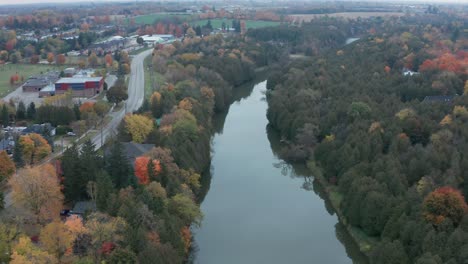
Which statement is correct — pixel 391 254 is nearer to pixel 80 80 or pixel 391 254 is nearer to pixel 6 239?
pixel 6 239

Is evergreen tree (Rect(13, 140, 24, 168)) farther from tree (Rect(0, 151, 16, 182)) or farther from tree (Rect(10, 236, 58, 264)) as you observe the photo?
tree (Rect(10, 236, 58, 264))

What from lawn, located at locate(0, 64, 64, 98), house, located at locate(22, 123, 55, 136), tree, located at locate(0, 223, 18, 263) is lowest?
lawn, located at locate(0, 64, 64, 98)

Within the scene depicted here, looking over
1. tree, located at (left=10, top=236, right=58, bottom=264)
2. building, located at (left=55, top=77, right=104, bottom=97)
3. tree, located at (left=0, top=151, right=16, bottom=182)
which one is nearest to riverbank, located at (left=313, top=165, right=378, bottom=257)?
tree, located at (left=10, top=236, right=58, bottom=264)

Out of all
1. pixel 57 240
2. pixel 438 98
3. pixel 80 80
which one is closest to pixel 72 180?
pixel 57 240

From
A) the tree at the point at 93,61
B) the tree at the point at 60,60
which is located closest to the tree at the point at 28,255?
the tree at the point at 93,61

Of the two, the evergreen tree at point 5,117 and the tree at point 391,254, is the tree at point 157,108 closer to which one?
the evergreen tree at point 5,117

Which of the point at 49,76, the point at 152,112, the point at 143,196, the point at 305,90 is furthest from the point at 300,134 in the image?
the point at 49,76
